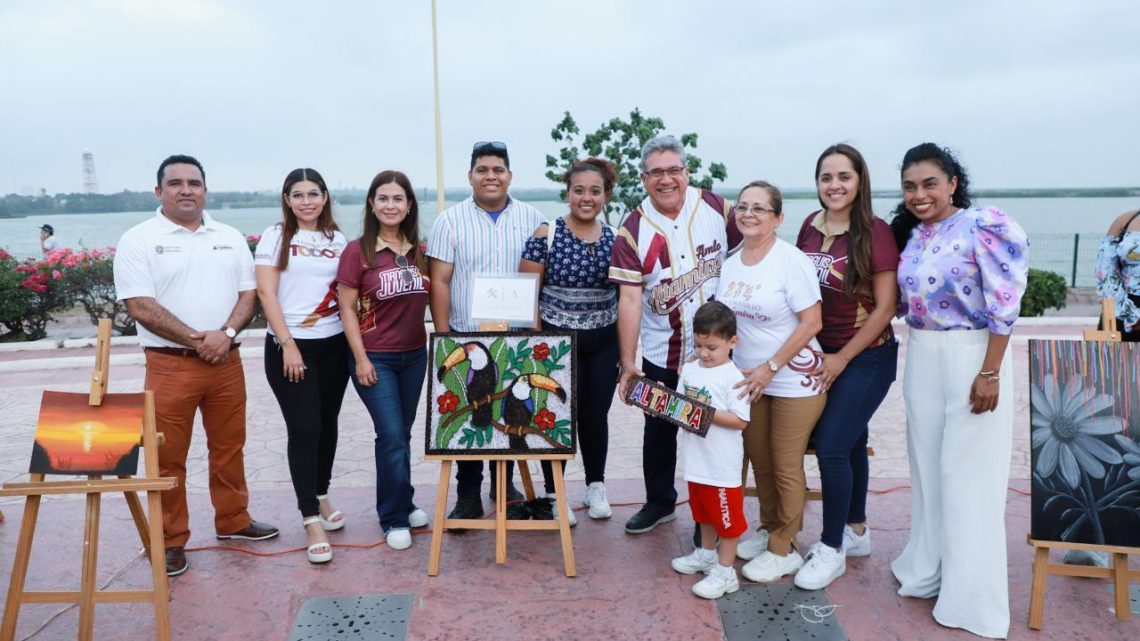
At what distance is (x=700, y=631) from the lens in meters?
3.15

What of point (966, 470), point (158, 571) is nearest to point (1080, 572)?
point (966, 470)

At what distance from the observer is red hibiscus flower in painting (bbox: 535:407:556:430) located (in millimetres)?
3744

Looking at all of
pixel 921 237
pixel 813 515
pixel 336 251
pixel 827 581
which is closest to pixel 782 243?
pixel 921 237

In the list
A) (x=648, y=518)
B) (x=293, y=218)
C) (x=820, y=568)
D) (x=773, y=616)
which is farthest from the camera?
(x=648, y=518)

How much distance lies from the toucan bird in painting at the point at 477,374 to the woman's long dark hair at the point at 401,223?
49 cm

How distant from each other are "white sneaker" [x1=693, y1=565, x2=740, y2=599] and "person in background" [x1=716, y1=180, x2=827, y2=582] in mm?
131

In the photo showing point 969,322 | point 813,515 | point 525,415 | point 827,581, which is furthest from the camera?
point 813,515

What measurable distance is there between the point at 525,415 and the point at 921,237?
193cm

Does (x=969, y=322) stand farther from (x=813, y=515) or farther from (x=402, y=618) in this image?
(x=402, y=618)

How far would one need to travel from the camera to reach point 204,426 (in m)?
3.88

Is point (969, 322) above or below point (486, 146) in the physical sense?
below

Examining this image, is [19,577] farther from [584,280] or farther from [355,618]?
[584,280]

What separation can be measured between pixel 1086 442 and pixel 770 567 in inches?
55.4

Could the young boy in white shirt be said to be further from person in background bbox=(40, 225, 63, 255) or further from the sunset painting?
person in background bbox=(40, 225, 63, 255)
